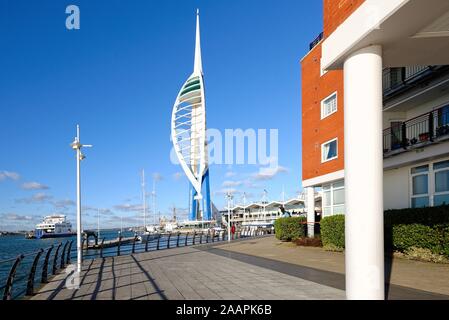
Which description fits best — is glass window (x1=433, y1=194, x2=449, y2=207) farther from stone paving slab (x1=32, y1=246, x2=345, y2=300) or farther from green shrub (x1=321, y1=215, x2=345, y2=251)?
stone paving slab (x1=32, y1=246, x2=345, y2=300)

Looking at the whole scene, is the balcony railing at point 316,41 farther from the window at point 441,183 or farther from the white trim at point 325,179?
the window at point 441,183

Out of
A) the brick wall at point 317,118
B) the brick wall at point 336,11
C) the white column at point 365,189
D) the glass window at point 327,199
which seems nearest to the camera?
the white column at point 365,189

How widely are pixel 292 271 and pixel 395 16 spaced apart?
30.3ft

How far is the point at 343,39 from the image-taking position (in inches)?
337

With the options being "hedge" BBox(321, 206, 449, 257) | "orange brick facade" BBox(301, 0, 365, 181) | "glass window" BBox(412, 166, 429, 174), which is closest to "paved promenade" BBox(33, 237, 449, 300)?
"hedge" BBox(321, 206, 449, 257)

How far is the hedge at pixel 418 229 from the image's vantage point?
14.7 meters

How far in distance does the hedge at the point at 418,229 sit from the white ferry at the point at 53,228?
439ft

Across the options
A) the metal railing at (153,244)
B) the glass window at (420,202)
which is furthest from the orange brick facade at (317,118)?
the metal railing at (153,244)

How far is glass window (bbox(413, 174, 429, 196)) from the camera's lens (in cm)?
1845

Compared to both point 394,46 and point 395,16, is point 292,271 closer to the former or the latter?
point 394,46

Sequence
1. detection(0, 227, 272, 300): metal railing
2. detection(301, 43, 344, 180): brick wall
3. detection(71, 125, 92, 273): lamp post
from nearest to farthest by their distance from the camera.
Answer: detection(0, 227, 272, 300): metal railing, detection(71, 125, 92, 273): lamp post, detection(301, 43, 344, 180): brick wall

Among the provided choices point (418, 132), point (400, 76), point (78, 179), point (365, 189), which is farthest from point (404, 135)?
point (78, 179)

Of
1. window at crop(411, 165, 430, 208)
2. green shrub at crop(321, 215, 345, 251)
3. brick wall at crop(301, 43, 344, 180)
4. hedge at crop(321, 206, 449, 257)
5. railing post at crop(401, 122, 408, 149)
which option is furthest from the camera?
brick wall at crop(301, 43, 344, 180)
